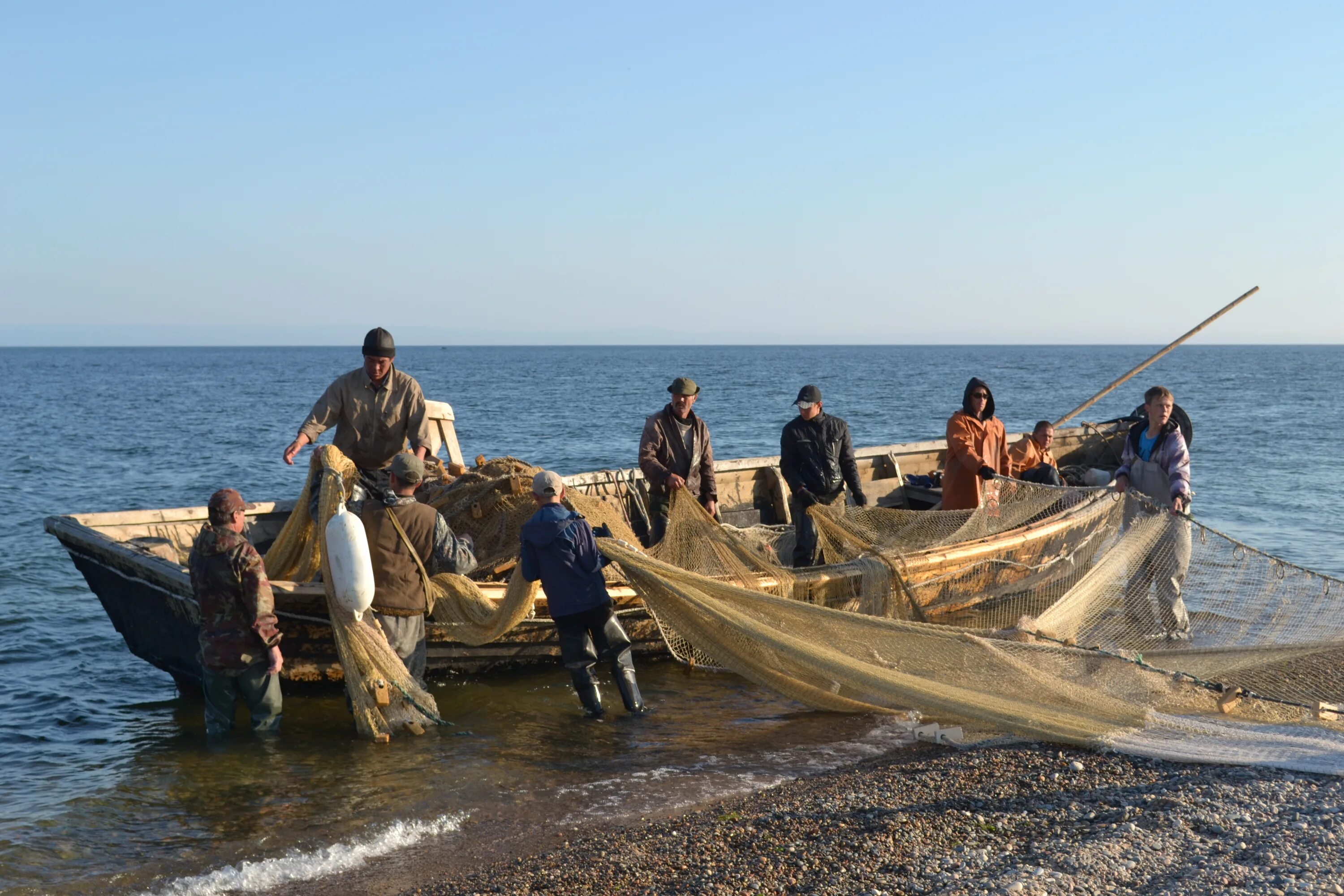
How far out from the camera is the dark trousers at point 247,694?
258 inches

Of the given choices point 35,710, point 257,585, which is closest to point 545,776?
point 257,585

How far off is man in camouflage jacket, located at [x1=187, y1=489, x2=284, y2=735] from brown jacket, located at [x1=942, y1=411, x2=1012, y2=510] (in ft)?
17.3

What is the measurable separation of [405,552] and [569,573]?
0.98 m

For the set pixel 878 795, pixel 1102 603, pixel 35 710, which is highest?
pixel 1102 603

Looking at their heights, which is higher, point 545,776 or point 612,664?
point 612,664

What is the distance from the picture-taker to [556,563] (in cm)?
668

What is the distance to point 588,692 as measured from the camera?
7211 mm

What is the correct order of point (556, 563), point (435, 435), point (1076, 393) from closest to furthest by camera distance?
point (556, 563)
point (435, 435)
point (1076, 393)

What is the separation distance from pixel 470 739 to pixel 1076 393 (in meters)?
64.9

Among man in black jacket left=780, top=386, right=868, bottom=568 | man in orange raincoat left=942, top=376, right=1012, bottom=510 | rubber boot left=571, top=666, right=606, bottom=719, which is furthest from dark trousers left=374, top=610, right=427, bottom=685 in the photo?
man in orange raincoat left=942, top=376, right=1012, bottom=510

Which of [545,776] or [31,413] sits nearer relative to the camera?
[545,776]

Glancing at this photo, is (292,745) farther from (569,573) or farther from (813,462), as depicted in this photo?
(813,462)

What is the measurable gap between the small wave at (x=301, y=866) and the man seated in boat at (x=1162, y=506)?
4.85 m

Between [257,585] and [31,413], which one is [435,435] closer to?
[257,585]
